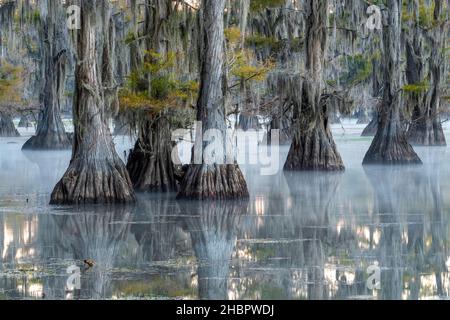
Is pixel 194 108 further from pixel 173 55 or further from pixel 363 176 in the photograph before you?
pixel 363 176

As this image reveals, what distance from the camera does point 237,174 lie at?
1689cm

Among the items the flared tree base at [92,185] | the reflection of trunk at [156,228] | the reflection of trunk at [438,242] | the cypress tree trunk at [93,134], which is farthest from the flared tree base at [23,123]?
the reflection of trunk at [438,242]

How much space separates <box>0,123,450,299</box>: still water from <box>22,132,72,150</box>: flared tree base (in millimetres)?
15671

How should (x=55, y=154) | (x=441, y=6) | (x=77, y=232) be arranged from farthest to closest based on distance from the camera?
1. (x=55, y=154)
2. (x=441, y=6)
3. (x=77, y=232)

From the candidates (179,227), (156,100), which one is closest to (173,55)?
(156,100)

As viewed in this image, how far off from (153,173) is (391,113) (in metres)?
9.59

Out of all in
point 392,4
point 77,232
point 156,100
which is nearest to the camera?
point 77,232

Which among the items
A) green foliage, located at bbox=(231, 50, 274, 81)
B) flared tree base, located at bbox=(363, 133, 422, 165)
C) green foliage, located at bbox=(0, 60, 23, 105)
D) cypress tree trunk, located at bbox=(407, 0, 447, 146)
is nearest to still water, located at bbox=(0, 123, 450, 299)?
green foliage, located at bbox=(231, 50, 274, 81)

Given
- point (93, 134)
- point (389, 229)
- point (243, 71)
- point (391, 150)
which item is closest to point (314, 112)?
point (391, 150)

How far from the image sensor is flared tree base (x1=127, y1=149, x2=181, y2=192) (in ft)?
60.7

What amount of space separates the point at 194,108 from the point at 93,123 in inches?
103

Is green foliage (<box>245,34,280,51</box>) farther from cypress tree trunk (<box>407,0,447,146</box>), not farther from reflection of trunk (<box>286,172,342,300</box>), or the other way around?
cypress tree trunk (<box>407,0,447,146</box>)

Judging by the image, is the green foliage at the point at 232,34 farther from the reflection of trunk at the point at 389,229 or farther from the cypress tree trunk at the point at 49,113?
the cypress tree trunk at the point at 49,113
